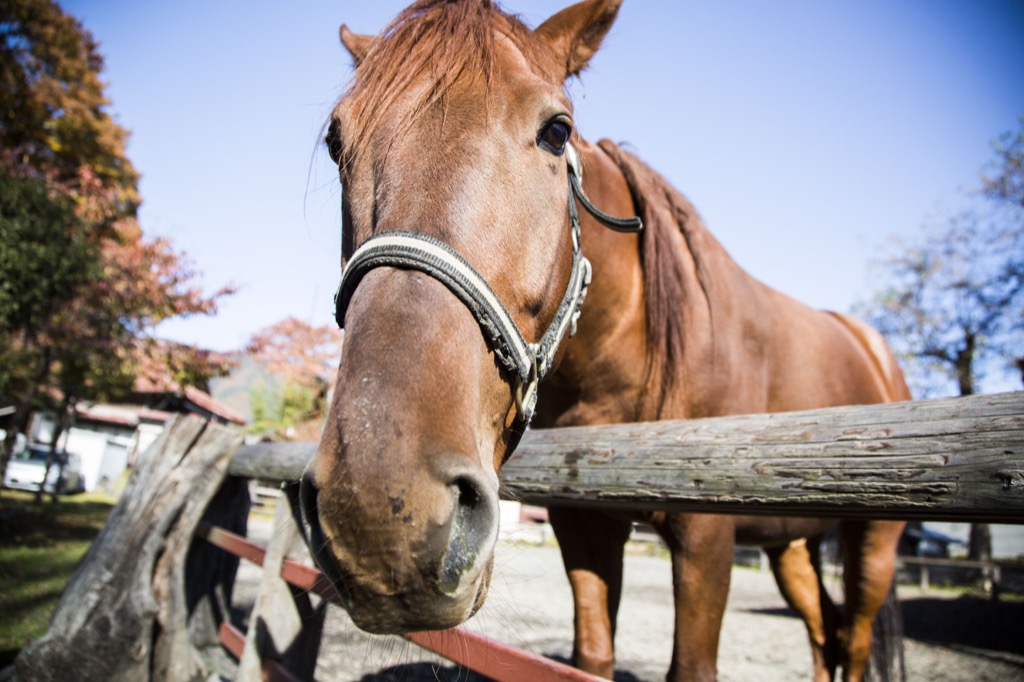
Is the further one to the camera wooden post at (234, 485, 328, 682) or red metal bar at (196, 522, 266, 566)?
red metal bar at (196, 522, 266, 566)

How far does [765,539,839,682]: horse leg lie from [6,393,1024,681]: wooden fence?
3.02m

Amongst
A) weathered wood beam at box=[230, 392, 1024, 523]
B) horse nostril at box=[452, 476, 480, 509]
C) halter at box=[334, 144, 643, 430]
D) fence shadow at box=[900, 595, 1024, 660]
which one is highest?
halter at box=[334, 144, 643, 430]

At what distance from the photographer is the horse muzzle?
860 millimetres

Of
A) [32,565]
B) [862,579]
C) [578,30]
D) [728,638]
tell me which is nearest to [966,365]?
[728,638]

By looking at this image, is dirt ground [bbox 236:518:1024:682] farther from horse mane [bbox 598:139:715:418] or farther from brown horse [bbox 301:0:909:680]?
horse mane [bbox 598:139:715:418]

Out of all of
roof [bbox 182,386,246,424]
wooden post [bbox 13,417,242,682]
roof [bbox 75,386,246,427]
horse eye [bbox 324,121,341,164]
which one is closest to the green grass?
wooden post [bbox 13,417,242,682]

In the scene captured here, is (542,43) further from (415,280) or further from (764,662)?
(764,662)

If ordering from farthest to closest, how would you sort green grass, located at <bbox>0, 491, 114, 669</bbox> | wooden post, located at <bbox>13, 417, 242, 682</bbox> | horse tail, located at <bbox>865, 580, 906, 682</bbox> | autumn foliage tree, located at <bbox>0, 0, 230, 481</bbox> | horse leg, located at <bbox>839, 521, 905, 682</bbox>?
autumn foliage tree, located at <bbox>0, 0, 230, 481</bbox>
green grass, located at <bbox>0, 491, 114, 669</bbox>
horse tail, located at <bbox>865, 580, 906, 682</bbox>
horse leg, located at <bbox>839, 521, 905, 682</bbox>
wooden post, located at <bbox>13, 417, 242, 682</bbox>

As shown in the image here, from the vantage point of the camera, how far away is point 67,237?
28.5 feet

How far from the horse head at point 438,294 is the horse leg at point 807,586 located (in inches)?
135

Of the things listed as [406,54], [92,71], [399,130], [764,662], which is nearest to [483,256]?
[399,130]

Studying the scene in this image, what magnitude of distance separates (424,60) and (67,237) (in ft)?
31.9

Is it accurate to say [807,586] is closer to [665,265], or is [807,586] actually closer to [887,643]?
[887,643]

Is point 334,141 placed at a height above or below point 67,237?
below
